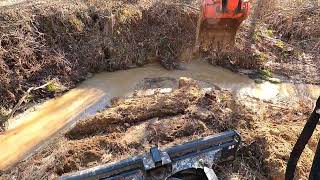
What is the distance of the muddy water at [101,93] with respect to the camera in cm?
683

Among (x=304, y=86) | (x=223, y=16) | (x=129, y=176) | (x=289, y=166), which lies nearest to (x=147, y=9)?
(x=223, y=16)

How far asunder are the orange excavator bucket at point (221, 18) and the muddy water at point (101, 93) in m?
1.40

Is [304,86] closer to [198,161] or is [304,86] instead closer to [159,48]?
[159,48]

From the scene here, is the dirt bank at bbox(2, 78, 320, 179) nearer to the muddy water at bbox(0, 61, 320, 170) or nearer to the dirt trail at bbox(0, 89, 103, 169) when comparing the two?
the dirt trail at bbox(0, 89, 103, 169)

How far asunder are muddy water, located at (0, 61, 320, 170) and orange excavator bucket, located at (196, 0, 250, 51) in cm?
140

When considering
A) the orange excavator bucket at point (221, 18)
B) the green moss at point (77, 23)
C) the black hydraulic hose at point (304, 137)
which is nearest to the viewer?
the black hydraulic hose at point (304, 137)

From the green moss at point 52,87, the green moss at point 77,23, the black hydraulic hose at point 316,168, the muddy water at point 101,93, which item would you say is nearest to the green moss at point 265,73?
the muddy water at point 101,93

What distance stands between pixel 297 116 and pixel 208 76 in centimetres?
256

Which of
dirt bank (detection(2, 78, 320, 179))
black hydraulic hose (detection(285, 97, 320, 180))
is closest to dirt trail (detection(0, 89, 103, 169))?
dirt bank (detection(2, 78, 320, 179))

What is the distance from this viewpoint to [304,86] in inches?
360

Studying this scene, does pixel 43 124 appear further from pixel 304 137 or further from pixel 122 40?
pixel 304 137

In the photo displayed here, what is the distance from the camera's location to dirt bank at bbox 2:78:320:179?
5328 mm

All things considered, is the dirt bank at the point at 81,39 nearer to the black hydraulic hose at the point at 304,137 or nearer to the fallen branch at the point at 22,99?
the fallen branch at the point at 22,99

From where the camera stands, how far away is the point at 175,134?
5.81 metres
